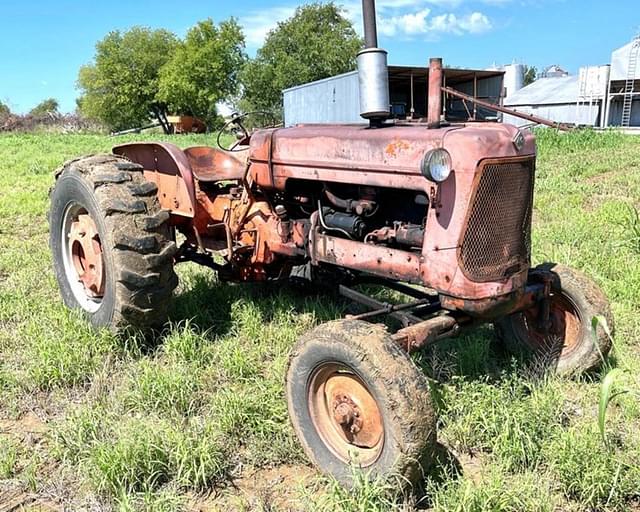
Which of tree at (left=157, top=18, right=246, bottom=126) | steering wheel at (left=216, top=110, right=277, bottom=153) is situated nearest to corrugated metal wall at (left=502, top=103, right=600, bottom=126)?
tree at (left=157, top=18, right=246, bottom=126)

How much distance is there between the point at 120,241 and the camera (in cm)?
330

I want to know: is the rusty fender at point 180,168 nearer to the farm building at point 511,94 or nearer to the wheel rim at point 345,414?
the wheel rim at point 345,414

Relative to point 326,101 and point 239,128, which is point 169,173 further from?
point 326,101

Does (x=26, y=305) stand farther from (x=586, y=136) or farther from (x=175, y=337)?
(x=586, y=136)

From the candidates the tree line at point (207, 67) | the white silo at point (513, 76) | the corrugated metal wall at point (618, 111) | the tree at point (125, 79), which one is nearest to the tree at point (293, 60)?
the tree line at point (207, 67)

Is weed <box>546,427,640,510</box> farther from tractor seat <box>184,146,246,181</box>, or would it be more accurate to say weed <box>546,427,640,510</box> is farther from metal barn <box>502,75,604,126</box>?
metal barn <box>502,75,604,126</box>

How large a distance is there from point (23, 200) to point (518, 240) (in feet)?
26.5

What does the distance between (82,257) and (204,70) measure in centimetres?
4284

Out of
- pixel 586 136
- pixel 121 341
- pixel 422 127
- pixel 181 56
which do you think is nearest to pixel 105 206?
pixel 121 341

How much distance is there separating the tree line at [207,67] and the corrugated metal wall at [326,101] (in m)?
18.8

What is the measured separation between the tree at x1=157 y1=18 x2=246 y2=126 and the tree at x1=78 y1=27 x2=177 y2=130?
6.21ft

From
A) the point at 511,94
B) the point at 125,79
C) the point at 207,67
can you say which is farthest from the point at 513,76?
the point at 125,79

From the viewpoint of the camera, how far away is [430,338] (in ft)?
8.54

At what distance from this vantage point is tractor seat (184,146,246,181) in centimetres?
388
